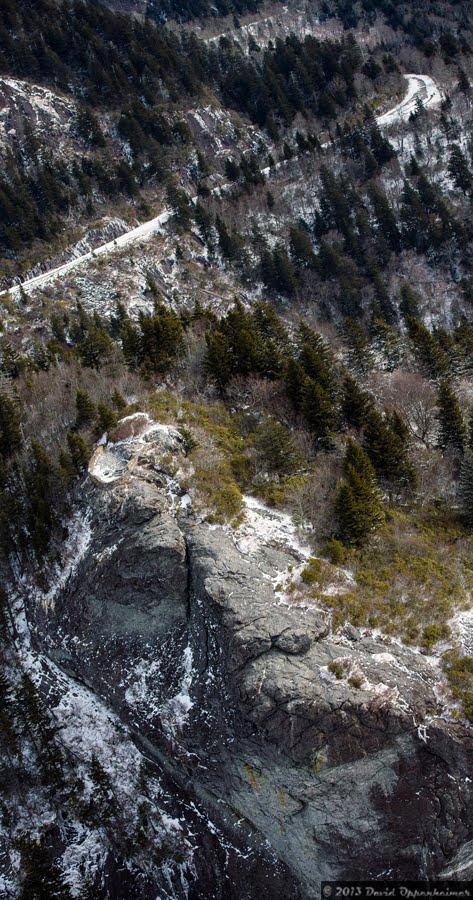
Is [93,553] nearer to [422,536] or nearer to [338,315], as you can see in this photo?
[422,536]

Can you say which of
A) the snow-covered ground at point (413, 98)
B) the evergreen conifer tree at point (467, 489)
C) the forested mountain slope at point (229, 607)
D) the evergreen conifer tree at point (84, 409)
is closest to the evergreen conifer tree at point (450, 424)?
the forested mountain slope at point (229, 607)

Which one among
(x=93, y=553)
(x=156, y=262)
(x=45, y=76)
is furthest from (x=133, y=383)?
(x=45, y=76)

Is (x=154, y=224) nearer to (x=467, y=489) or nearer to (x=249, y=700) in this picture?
(x=467, y=489)

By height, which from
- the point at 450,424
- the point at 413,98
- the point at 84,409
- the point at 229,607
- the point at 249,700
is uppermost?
the point at 413,98

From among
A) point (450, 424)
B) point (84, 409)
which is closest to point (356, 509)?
point (450, 424)

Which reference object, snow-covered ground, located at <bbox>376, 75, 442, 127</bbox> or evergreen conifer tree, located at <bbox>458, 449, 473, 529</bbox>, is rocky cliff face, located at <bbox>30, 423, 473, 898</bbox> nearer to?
evergreen conifer tree, located at <bbox>458, 449, 473, 529</bbox>

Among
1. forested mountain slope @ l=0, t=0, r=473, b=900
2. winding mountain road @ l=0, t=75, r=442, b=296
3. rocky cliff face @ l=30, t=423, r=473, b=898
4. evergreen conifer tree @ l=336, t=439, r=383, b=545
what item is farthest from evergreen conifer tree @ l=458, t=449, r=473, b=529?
winding mountain road @ l=0, t=75, r=442, b=296
